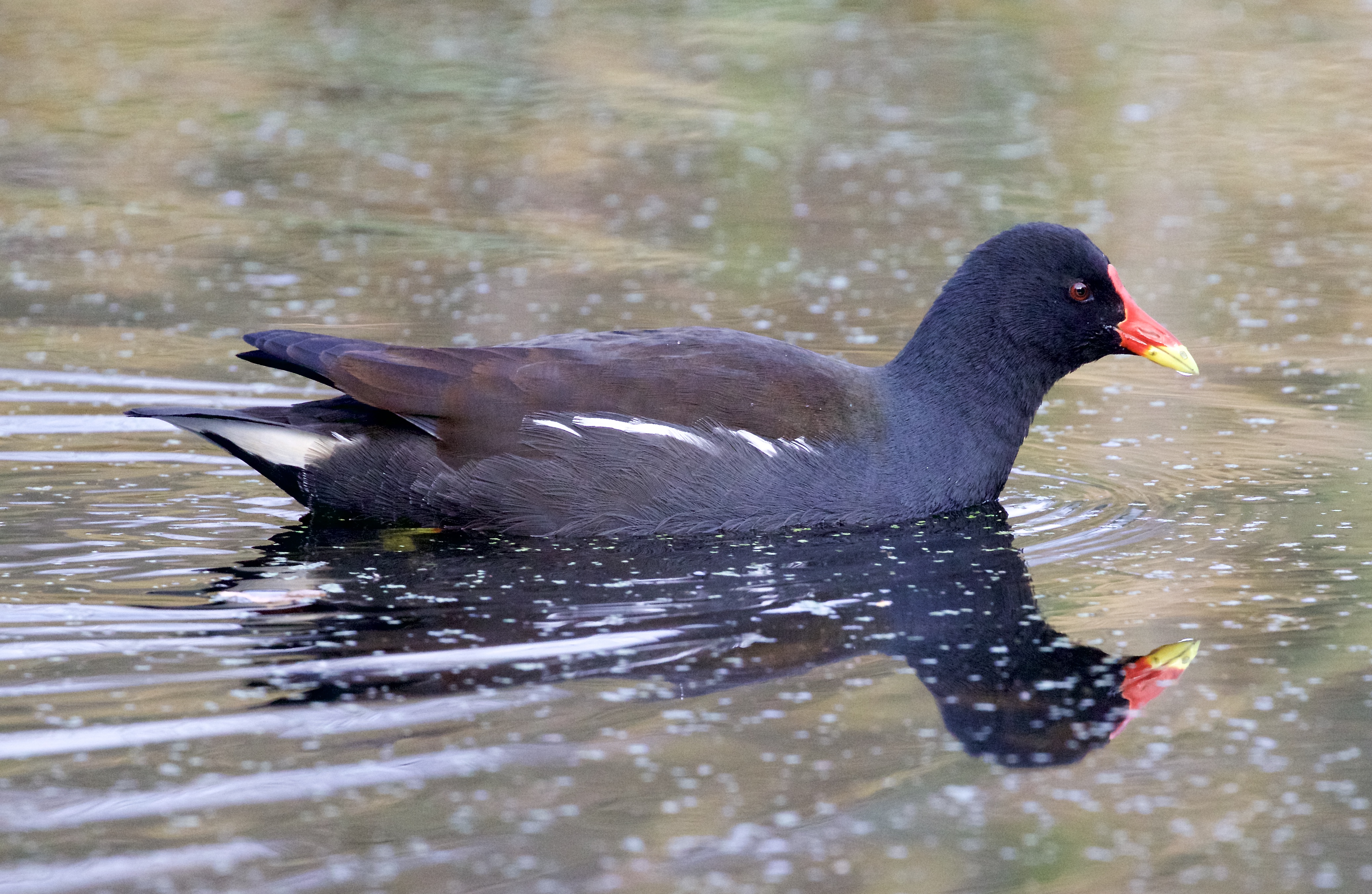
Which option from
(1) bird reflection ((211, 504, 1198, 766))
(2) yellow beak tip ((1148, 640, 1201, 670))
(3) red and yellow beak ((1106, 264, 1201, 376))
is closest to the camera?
(1) bird reflection ((211, 504, 1198, 766))

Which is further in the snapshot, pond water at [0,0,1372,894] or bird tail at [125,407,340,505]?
bird tail at [125,407,340,505]

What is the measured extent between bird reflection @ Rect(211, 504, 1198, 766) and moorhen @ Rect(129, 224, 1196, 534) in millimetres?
103

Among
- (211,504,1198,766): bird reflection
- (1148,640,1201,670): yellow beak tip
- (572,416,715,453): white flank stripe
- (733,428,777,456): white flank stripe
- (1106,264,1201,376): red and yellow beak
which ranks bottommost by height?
(1148,640,1201,670): yellow beak tip

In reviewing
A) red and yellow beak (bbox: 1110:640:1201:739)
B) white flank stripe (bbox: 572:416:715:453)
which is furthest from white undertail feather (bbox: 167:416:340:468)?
red and yellow beak (bbox: 1110:640:1201:739)

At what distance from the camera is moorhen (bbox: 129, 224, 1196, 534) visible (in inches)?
207

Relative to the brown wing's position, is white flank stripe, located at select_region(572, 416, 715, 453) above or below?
below

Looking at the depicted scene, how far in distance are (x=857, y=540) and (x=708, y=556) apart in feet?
1.62

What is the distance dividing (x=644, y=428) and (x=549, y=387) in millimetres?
305

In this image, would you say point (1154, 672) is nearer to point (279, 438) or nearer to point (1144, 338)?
point (1144, 338)

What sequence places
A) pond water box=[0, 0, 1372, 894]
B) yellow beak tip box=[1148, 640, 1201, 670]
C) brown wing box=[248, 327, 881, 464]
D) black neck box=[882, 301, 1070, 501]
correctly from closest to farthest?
pond water box=[0, 0, 1372, 894] < yellow beak tip box=[1148, 640, 1201, 670] < brown wing box=[248, 327, 881, 464] < black neck box=[882, 301, 1070, 501]

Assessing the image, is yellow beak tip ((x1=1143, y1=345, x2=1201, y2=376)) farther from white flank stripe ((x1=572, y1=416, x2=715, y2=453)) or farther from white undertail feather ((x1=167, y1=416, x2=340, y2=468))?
white undertail feather ((x1=167, y1=416, x2=340, y2=468))

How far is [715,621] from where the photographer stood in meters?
4.48

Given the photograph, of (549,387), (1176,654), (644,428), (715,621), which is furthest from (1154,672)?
(549,387)

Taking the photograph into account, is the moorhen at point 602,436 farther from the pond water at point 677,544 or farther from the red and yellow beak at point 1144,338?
the red and yellow beak at point 1144,338
